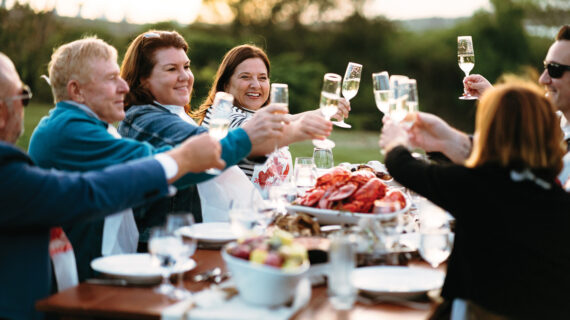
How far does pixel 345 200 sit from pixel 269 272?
52.3 inches

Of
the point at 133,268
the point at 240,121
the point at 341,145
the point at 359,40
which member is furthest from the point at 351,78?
the point at 359,40

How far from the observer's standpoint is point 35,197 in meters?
2.22

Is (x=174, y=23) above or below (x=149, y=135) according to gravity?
above

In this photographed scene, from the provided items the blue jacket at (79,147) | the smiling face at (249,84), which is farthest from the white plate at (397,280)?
the smiling face at (249,84)

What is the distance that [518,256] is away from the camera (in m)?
2.26

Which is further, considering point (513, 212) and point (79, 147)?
point (79, 147)

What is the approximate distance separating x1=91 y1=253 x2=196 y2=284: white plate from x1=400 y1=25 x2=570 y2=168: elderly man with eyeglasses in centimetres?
144

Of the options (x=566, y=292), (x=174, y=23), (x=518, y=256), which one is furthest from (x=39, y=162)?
(x=174, y=23)

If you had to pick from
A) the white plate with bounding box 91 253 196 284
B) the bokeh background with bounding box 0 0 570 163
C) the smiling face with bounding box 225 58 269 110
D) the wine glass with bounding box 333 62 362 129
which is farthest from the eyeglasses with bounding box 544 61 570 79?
the bokeh background with bounding box 0 0 570 163

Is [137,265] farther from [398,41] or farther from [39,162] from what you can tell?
[398,41]

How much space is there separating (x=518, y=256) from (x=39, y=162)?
2.22m

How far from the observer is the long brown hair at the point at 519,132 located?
7.48 ft

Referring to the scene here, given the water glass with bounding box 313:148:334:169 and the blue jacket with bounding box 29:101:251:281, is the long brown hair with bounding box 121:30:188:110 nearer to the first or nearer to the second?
the blue jacket with bounding box 29:101:251:281

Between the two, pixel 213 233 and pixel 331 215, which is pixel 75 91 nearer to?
pixel 213 233
